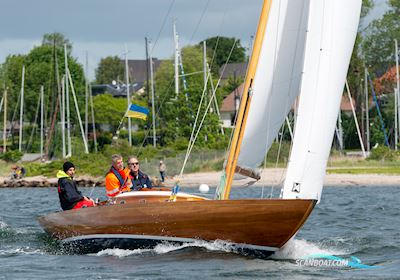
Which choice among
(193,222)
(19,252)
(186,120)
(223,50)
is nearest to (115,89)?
(223,50)

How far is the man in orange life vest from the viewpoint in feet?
56.7

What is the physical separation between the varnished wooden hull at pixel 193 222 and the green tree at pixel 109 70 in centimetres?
11534

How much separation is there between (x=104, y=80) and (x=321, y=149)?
117 metres

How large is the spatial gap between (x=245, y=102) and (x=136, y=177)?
2899 millimetres

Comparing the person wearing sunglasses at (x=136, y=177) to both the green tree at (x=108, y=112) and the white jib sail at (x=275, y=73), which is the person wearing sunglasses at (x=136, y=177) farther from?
the green tree at (x=108, y=112)

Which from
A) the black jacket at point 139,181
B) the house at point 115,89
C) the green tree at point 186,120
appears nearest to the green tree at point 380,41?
the green tree at point 186,120

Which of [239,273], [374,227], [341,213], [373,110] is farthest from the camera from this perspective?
[373,110]

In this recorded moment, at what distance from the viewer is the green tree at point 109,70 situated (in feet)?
432

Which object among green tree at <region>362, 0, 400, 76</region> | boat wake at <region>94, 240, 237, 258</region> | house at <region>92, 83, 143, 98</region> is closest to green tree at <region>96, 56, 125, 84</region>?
house at <region>92, 83, 143, 98</region>

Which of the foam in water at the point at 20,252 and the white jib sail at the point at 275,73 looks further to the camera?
the foam in water at the point at 20,252

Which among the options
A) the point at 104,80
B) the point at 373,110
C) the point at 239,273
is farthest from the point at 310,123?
the point at 104,80

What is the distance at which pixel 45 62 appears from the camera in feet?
289

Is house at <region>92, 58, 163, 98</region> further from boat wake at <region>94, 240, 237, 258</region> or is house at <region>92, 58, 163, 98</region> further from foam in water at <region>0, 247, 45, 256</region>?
boat wake at <region>94, 240, 237, 258</region>

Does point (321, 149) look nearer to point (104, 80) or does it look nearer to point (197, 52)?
point (197, 52)
